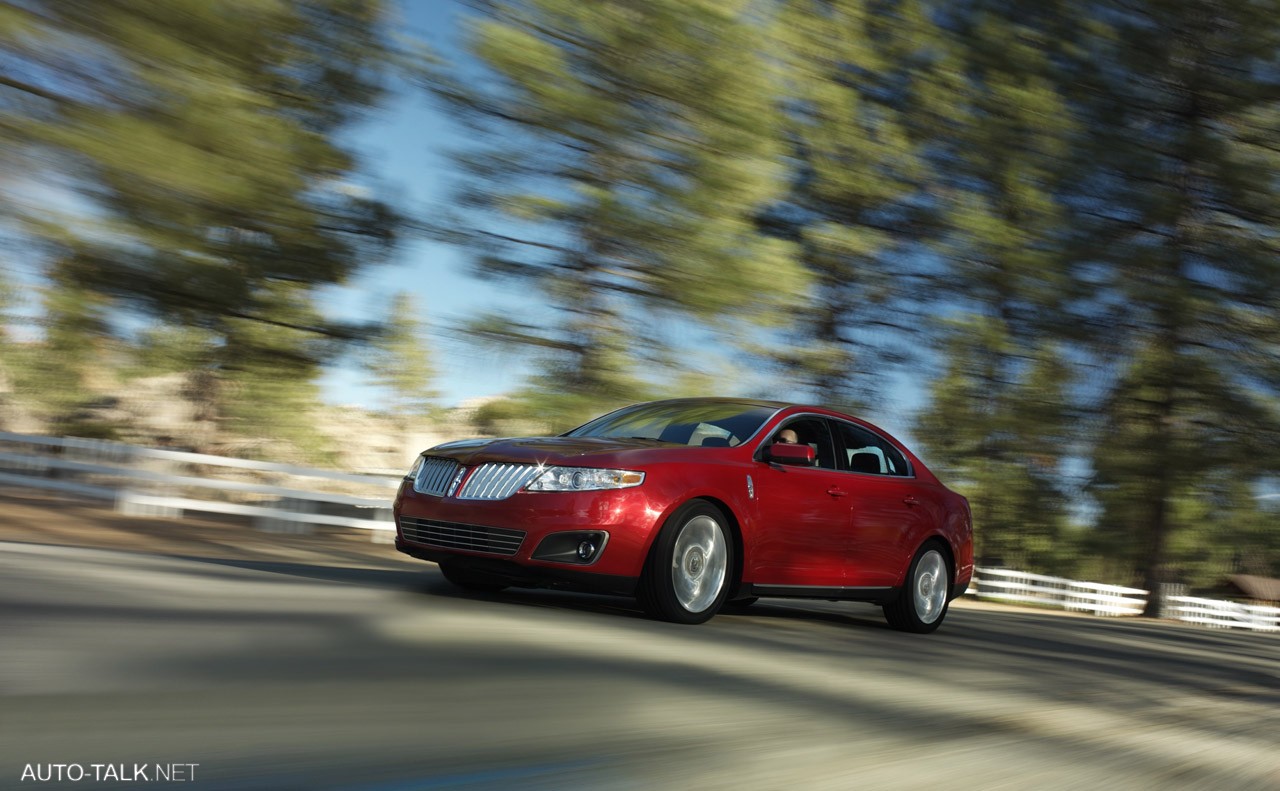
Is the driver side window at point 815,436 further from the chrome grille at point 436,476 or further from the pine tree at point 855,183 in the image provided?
the pine tree at point 855,183

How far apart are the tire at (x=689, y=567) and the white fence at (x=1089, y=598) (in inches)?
644

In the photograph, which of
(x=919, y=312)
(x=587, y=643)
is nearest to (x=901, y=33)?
(x=919, y=312)

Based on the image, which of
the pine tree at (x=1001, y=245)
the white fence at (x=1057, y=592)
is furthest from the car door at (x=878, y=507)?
the white fence at (x=1057, y=592)

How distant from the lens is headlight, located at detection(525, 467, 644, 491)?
6.93 m

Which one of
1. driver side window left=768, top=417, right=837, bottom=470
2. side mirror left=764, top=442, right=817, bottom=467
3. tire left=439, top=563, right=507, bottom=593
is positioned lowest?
tire left=439, top=563, right=507, bottom=593

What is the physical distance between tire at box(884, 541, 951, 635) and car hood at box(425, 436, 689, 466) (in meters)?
2.55

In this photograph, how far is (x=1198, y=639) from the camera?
13.5 m

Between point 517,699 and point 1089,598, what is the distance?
2918 centimetres

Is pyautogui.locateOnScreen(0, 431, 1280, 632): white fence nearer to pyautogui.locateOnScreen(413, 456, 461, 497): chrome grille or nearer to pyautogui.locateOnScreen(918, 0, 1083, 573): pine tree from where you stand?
pyautogui.locateOnScreen(413, 456, 461, 497): chrome grille

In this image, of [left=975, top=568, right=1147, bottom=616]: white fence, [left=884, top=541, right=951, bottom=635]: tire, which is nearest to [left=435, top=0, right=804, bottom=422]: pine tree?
[left=884, top=541, right=951, bottom=635]: tire

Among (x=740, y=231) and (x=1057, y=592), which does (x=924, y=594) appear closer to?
(x=740, y=231)

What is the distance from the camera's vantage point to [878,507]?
8.81 metres

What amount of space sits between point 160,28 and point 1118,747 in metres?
10.5

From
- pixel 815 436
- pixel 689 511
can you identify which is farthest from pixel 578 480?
pixel 815 436
